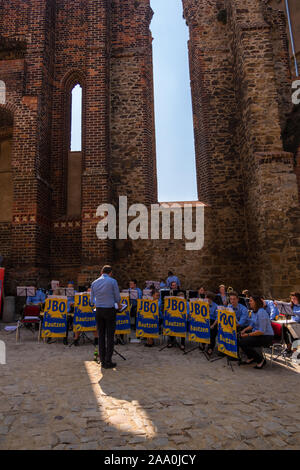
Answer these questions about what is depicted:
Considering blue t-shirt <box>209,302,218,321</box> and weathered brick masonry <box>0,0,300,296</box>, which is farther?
weathered brick masonry <box>0,0,300,296</box>

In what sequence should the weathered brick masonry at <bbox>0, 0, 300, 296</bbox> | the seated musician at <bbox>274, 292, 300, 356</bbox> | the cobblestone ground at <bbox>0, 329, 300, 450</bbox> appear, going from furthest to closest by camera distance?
the weathered brick masonry at <bbox>0, 0, 300, 296</bbox>, the seated musician at <bbox>274, 292, 300, 356</bbox>, the cobblestone ground at <bbox>0, 329, 300, 450</bbox>

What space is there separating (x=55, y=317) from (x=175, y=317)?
2762 mm

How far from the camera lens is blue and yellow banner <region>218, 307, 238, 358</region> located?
496cm

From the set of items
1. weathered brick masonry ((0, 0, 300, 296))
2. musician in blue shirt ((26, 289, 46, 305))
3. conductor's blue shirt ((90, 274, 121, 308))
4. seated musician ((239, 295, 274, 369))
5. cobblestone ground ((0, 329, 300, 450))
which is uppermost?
weathered brick masonry ((0, 0, 300, 296))

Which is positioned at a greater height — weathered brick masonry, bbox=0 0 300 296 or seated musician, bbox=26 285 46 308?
weathered brick masonry, bbox=0 0 300 296

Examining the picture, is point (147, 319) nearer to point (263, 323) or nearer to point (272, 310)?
point (263, 323)

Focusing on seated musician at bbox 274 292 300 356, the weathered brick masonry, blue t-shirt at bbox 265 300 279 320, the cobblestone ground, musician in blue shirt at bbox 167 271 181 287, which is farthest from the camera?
musician in blue shirt at bbox 167 271 181 287

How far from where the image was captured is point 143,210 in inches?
443

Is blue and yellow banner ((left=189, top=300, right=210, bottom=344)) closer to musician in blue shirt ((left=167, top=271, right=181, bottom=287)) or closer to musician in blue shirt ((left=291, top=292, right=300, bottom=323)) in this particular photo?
musician in blue shirt ((left=291, top=292, right=300, bottom=323))

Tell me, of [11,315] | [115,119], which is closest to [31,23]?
[115,119]

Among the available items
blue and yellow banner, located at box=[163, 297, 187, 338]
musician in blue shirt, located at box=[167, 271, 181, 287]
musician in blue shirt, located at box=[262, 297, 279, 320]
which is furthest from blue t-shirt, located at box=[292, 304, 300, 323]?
musician in blue shirt, located at box=[167, 271, 181, 287]

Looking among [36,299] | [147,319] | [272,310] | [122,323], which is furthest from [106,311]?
[36,299]

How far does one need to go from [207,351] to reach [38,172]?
8601mm

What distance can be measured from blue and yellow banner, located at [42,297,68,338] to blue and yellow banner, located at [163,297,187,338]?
2335 millimetres
